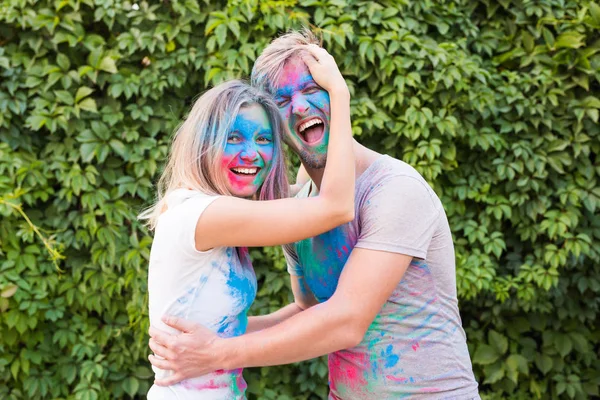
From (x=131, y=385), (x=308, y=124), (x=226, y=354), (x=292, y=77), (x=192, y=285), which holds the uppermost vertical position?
(x=292, y=77)

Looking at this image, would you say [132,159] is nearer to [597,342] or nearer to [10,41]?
[10,41]

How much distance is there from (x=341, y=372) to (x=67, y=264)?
2237 mm

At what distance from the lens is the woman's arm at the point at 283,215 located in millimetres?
1754

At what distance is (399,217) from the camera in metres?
1.82

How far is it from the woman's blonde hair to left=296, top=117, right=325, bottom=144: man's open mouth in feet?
0.26

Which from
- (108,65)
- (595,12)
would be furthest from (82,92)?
(595,12)

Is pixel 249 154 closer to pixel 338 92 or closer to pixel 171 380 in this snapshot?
pixel 338 92

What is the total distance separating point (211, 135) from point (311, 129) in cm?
33

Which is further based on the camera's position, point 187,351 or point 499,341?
point 499,341

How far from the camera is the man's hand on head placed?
175 cm

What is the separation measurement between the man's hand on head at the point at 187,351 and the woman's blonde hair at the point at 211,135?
1.25ft

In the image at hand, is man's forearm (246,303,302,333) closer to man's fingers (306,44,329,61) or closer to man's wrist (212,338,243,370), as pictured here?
man's wrist (212,338,243,370)

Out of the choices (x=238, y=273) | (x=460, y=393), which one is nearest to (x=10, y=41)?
(x=238, y=273)

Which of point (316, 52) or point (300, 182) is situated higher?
point (316, 52)
